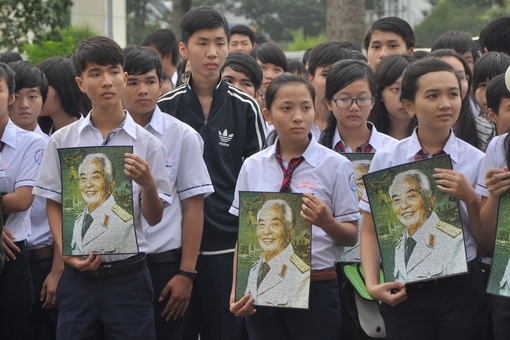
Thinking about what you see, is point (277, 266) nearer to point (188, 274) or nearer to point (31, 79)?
point (188, 274)

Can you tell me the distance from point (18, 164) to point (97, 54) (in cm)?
96

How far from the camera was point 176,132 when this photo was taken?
554 centimetres

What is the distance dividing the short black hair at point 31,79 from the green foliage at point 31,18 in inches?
250

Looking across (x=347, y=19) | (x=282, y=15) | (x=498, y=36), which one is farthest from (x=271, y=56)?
(x=282, y=15)

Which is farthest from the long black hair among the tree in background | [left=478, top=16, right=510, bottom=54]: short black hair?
the tree in background

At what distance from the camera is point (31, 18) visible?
41.7ft

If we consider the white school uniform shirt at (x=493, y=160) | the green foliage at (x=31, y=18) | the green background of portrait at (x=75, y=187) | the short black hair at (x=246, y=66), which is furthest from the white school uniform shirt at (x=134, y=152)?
the green foliage at (x=31, y=18)

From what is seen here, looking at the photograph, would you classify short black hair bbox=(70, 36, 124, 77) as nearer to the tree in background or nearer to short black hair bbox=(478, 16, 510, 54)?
short black hair bbox=(478, 16, 510, 54)

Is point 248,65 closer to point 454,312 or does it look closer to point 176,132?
point 176,132

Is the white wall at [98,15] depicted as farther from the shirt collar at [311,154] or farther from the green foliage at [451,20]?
the shirt collar at [311,154]

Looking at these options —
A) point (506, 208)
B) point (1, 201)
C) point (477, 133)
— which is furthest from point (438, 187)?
point (1, 201)

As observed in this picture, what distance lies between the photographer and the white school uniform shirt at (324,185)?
495 centimetres

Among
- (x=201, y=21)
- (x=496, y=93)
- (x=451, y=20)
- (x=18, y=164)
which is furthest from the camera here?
(x=451, y=20)

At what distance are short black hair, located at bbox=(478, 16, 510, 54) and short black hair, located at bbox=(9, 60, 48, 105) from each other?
3.07 meters
